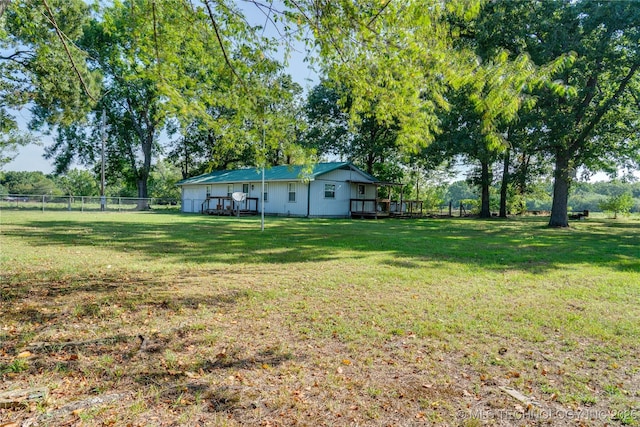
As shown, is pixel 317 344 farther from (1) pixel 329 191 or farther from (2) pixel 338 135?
(2) pixel 338 135

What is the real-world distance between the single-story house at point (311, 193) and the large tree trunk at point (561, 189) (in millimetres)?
9880

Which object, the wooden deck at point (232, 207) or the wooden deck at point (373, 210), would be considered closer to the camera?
the wooden deck at point (373, 210)

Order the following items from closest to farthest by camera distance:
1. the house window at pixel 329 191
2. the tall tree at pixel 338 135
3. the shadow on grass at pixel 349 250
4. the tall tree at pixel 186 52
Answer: the tall tree at pixel 186 52, the shadow on grass at pixel 349 250, the house window at pixel 329 191, the tall tree at pixel 338 135

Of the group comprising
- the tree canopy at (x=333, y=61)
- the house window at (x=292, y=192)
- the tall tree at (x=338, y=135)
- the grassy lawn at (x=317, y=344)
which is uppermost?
the tall tree at (x=338, y=135)

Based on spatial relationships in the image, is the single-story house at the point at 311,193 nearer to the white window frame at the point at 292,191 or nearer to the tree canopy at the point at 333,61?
the white window frame at the point at 292,191

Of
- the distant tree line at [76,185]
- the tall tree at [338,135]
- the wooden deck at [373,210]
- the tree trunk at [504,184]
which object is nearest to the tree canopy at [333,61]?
the wooden deck at [373,210]

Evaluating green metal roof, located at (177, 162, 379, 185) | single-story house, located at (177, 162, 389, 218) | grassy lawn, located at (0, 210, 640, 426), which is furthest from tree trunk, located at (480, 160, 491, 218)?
grassy lawn, located at (0, 210, 640, 426)

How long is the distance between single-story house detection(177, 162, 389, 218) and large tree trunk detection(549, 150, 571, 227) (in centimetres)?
988

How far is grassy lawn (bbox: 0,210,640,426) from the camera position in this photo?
226 cm

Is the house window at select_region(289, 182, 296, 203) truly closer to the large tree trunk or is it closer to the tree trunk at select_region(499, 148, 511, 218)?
the large tree trunk

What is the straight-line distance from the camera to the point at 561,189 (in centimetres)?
1789

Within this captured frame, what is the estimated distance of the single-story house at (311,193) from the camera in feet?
76.9

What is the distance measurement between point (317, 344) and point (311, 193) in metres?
20.1

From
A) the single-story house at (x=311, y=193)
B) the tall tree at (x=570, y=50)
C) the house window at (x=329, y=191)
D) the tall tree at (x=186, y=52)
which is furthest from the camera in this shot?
the house window at (x=329, y=191)
